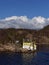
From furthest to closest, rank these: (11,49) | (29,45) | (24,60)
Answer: (11,49)
(29,45)
(24,60)

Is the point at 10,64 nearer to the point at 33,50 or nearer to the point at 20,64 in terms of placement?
the point at 20,64

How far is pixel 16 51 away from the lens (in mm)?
156125

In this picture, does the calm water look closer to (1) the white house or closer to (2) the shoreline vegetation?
(2) the shoreline vegetation

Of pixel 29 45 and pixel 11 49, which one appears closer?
pixel 29 45

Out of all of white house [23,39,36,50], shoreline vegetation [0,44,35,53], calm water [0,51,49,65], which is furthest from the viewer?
white house [23,39,36,50]

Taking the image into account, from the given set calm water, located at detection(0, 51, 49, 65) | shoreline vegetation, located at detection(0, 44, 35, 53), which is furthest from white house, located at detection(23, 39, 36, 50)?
calm water, located at detection(0, 51, 49, 65)

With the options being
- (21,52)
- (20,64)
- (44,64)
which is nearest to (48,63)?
(44,64)

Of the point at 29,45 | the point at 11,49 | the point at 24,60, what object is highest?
the point at 29,45

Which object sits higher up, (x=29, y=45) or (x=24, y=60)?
(x=29, y=45)

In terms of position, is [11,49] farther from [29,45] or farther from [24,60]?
[24,60]

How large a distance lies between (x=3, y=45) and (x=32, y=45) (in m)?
19.6

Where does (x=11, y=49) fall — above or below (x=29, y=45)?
below

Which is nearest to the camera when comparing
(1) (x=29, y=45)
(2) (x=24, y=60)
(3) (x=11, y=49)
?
(2) (x=24, y=60)

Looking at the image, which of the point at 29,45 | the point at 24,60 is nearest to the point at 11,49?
the point at 29,45
